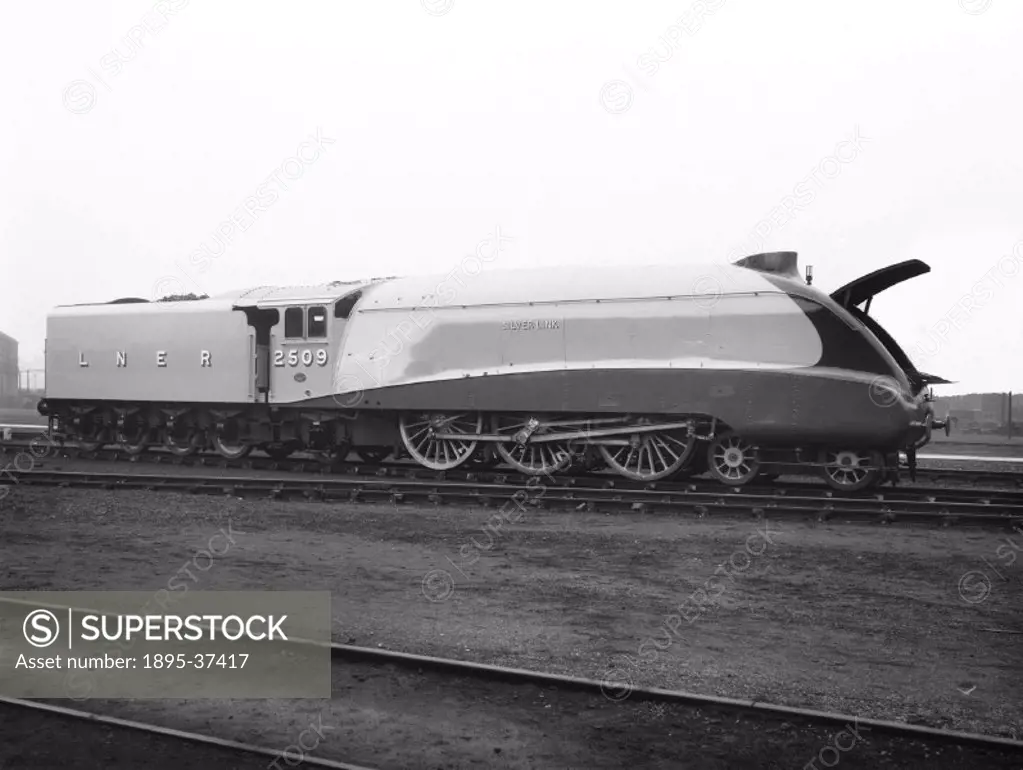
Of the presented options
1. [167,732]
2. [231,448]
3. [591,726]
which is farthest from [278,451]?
[591,726]

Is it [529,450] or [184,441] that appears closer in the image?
[529,450]

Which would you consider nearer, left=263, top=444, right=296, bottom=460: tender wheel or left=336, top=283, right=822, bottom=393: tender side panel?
left=336, top=283, right=822, bottom=393: tender side panel

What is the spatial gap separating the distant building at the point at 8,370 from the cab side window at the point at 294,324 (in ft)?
156

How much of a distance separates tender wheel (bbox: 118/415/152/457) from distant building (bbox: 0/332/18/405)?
4333 cm

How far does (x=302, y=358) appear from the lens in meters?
16.3

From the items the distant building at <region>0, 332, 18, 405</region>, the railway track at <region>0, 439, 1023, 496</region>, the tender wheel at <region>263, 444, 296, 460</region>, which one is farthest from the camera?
the distant building at <region>0, 332, 18, 405</region>

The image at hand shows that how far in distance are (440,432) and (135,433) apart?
7.59 meters

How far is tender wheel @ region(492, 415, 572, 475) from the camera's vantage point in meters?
13.9

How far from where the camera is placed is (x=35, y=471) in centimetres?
1508

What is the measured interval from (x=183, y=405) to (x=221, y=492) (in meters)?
5.37

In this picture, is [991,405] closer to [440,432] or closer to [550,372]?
[550,372]

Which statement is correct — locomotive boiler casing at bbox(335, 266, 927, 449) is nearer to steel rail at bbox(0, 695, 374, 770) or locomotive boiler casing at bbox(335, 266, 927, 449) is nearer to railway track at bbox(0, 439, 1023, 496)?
railway track at bbox(0, 439, 1023, 496)

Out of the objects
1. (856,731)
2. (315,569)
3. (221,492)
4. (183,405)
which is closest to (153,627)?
(315,569)

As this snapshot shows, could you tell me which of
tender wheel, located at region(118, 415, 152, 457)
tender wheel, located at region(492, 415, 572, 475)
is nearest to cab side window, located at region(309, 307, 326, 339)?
tender wheel, located at region(492, 415, 572, 475)
